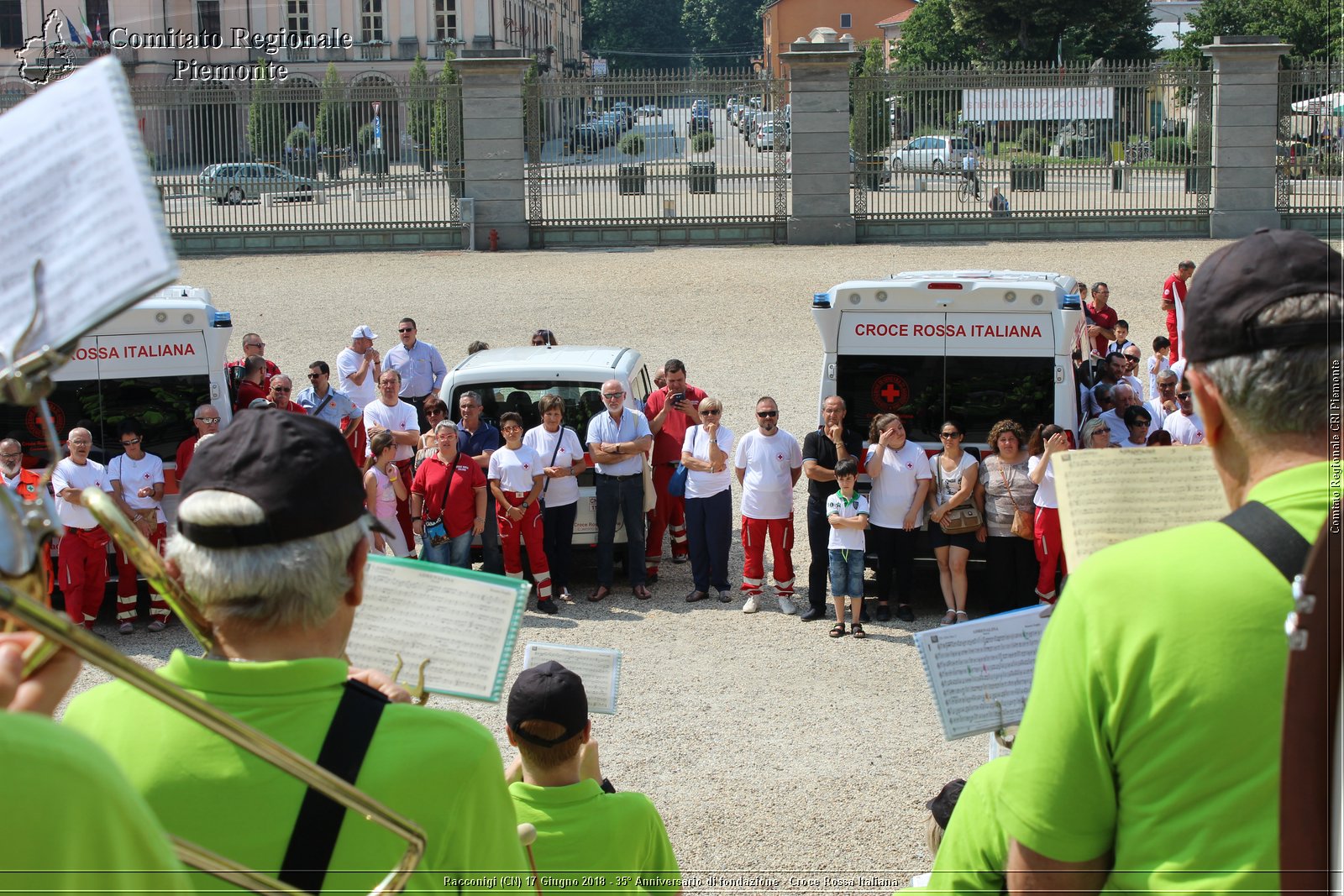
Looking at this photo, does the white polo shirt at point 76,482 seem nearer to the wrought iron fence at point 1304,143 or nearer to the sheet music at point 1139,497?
the sheet music at point 1139,497

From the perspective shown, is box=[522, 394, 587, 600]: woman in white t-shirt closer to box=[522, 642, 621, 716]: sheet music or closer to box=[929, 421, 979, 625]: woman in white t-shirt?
box=[929, 421, 979, 625]: woman in white t-shirt

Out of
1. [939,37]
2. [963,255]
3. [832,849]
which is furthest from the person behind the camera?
[939,37]

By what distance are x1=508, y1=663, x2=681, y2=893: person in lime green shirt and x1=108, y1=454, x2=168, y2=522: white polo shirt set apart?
7.01 meters

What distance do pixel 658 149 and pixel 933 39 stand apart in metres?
46.1

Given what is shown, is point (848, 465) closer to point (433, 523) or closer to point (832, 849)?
point (433, 523)

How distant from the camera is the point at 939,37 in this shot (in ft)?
230

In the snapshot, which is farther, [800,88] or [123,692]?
[800,88]

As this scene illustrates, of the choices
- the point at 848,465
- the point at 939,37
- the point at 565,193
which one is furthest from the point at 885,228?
the point at 939,37

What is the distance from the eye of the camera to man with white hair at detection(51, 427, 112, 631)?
10039 mm

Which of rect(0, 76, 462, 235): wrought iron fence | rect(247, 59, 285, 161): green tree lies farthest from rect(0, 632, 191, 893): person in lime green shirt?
rect(247, 59, 285, 161): green tree

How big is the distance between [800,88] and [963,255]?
4.49m

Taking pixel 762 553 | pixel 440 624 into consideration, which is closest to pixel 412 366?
pixel 762 553

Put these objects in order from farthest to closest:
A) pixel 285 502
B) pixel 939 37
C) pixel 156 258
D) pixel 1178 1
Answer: pixel 1178 1, pixel 939 37, pixel 285 502, pixel 156 258

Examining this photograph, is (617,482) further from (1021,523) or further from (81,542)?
(81,542)
